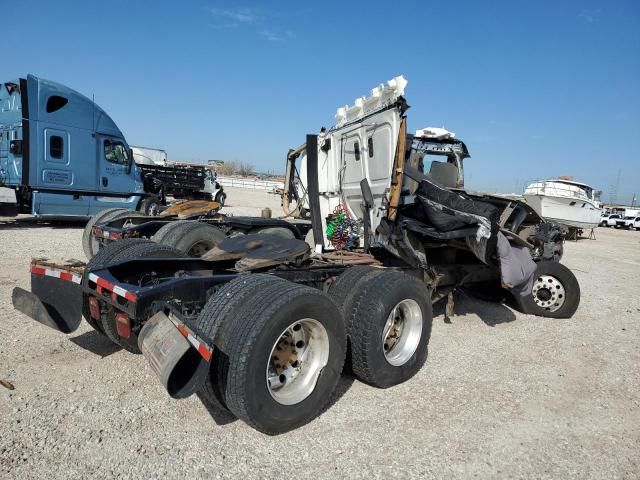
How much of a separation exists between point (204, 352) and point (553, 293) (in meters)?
5.46

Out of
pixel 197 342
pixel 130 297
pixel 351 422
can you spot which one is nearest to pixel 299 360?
pixel 351 422

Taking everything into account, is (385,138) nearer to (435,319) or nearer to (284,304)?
(435,319)

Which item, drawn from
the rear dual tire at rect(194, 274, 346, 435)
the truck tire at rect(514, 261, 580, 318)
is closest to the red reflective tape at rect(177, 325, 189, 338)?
the rear dual tire at rect(194, 274, 346, 435)

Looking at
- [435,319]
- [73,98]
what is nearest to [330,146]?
[435,319]

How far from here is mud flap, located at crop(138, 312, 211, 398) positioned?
212 centimetres

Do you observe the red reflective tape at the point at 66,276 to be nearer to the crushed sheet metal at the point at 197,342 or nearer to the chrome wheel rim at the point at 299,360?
the crushed sheet metal at the point at 197,342

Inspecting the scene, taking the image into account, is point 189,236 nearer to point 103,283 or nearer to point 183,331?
point 103,283

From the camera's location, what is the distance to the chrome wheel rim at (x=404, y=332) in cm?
362

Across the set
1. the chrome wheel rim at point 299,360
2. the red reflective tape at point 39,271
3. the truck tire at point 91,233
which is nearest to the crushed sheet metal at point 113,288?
the red reflective tape at point 39,271

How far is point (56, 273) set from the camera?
310 cm

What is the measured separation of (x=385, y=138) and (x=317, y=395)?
3.13m

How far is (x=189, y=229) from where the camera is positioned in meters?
5.30

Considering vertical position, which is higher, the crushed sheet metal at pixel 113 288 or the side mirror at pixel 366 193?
the side mirror at pixel 366 193

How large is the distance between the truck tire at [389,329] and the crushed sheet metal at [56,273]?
6.69 ft
